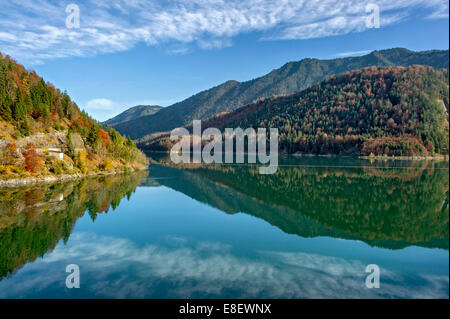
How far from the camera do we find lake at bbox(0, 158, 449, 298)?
507 inches

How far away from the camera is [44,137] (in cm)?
4784

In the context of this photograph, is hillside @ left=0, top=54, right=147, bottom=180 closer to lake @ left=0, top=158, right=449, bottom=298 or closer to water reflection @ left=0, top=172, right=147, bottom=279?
water reflection @ left=0, top=172, right=147, bottom=279

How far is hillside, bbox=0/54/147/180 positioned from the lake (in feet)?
21.6

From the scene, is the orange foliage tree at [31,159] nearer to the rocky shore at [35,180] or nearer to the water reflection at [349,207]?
the rocky shore at [35,180]

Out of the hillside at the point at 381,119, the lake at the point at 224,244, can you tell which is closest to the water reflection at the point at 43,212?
the lake at the point at 224,244

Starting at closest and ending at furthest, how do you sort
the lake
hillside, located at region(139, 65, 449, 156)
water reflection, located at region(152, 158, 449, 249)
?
the lake, water reflection, located at region(152, 158, 449, 249), hillside, located at region(139, 65, 449, 156)

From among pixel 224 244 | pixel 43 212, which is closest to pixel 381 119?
pixel 224 244

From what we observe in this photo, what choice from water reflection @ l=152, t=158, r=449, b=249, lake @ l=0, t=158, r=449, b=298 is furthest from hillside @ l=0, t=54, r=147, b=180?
water reflection @ l=152, t=158, r=449, b=249

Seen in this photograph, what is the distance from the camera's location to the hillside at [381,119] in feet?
422

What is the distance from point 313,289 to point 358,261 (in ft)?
17.1

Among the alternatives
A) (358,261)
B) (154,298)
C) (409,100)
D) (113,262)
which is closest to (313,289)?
(358,261)

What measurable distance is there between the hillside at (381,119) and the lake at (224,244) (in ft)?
345

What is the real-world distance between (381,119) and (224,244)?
162 metres
